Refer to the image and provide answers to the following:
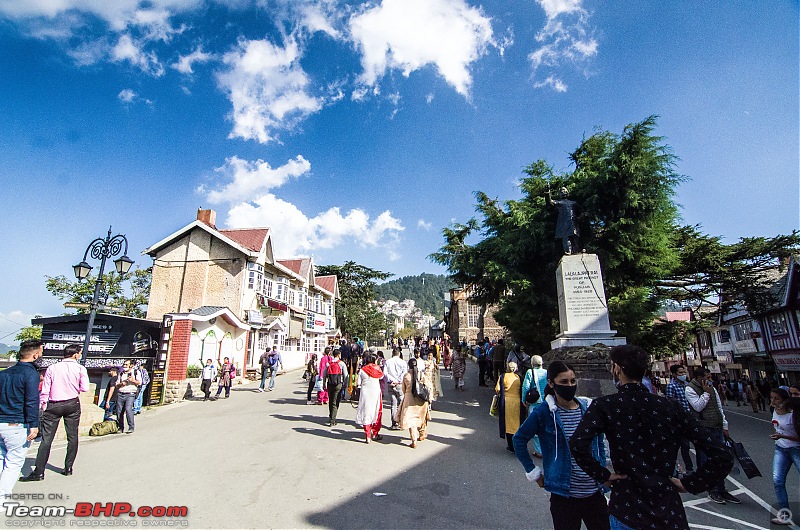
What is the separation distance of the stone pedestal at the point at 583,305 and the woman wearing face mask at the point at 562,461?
7797 mm

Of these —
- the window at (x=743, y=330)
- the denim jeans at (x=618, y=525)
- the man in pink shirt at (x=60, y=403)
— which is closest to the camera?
the denim jeans at (x=618, y=525)

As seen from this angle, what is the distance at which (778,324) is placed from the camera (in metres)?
26.9

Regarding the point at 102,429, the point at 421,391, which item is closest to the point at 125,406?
the point at 102,429

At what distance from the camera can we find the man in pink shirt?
5773mm

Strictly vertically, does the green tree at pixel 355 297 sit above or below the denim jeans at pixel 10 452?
above

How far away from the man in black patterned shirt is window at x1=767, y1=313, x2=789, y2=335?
34142mm

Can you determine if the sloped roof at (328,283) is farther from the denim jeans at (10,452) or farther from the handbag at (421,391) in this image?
the denim jeans at (10,452)

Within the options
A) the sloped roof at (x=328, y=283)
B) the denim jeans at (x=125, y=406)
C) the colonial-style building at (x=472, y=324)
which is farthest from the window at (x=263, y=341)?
the colonial-style building at (x=472, y=324)

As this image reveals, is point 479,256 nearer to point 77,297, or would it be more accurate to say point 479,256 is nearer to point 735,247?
point 735,247

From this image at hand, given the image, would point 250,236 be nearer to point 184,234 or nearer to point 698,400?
point 184,234

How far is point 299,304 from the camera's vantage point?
32.7 m

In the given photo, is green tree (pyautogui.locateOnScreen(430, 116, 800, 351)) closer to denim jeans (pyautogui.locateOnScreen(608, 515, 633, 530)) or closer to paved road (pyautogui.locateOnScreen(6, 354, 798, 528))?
paved road (pyautogui.locateOnScreen(6, 354, 798, 528))

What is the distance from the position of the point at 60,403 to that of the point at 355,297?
42122 mm

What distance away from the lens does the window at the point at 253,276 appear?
925 inches
